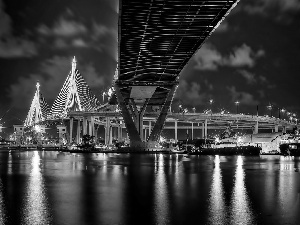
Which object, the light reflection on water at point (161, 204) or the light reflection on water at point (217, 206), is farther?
the light reflection on water at point (161, 204)

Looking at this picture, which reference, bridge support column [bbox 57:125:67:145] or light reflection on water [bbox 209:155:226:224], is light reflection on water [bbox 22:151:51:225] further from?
bridge support column [bbox 57:125:67:145]

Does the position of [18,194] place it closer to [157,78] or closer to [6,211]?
[6,211]

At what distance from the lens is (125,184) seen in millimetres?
19250

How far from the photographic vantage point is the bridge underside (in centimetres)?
4247

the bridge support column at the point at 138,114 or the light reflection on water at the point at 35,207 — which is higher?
the bridge support column at the point at 138,114

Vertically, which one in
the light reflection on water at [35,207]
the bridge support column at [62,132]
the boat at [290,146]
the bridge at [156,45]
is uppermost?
the bridge at [156,45]

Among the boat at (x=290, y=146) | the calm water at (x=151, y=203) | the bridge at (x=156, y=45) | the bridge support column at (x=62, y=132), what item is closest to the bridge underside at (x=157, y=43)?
the bridge at (x=156, y=45)

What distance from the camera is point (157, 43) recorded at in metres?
55.6

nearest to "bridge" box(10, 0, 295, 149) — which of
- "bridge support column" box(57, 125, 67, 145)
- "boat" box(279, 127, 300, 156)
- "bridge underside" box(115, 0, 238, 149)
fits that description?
"bridge underside" box(115, 0, 238, 149)

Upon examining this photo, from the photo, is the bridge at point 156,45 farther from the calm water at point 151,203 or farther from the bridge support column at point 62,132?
the bridge support column at point 62,132

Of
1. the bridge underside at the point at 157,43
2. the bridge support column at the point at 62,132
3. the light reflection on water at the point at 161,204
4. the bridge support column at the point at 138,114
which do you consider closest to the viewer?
the light reflection on water at the point at 161,204

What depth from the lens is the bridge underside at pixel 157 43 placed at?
42.5 meters

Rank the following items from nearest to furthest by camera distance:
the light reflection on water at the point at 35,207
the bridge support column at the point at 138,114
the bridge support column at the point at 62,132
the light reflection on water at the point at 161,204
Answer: the light reflection on water at the point at 35,207 → the light reflection on water at the point at 161,204 → the bridge support column at the point at 138,114 → the bridge support column at the point at 62,132

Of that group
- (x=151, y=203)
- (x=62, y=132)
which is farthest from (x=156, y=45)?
(x=62, y=132)
